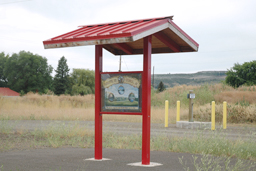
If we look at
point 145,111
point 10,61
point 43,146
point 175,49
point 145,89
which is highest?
point 10,61

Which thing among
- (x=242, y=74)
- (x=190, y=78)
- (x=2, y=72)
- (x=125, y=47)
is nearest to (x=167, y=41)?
(x=125, y=47)

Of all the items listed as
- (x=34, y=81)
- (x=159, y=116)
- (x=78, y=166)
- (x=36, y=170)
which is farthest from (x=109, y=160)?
(x=34, y=81)

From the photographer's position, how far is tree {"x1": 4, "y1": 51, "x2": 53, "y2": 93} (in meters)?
75.7

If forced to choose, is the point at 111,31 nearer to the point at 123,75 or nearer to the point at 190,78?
the point at 123,75

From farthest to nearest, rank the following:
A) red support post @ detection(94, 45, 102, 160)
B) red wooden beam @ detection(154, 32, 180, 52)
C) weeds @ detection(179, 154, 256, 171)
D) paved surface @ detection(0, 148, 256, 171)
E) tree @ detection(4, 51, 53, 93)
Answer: tree @ detection(4, 51, 53, 93) < red wooden beam @ detection(154, 32, 180, 52) < red support post @ detection(94, 45, 102, 160) < paved surface @ detection(0, 148, 256, 171) < weeds @ detection(179, 154, 256, 171)

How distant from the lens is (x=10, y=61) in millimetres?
79000

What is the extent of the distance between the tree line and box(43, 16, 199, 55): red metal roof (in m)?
68.3

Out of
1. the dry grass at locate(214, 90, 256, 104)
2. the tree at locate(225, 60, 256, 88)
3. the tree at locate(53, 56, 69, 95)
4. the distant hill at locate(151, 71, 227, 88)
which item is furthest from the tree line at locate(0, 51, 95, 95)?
the dry grass at locate(214, 90, 256, 104)

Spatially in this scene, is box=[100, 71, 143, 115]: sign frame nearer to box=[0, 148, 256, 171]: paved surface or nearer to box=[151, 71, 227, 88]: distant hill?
box=[0, 148, 256, 171]: paved surface

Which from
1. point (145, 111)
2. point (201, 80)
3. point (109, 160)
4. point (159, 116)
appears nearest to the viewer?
point (145, 111)

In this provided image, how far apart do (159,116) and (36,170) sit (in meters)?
15.4

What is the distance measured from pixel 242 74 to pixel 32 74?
1841 inches

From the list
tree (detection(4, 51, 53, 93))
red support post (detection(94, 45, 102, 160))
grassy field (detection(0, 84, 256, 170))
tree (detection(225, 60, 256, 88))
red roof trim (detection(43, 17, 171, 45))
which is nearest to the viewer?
red roof trim (detection(43, 17, 171, 45))

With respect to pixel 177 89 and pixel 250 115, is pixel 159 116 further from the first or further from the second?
pixel 177 89
